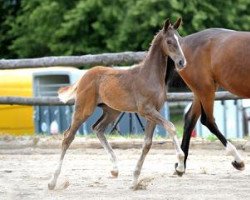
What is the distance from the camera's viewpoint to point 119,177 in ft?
30.9

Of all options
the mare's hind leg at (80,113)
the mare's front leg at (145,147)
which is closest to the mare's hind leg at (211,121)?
the mare's front leg at (145,147)

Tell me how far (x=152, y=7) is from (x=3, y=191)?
1863 cm

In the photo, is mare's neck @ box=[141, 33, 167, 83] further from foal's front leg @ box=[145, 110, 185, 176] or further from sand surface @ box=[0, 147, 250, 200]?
sand surface @ box=[0, 147, 250, 200]

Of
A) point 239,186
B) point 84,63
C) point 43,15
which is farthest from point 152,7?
point 239,186

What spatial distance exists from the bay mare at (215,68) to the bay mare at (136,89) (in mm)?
1244

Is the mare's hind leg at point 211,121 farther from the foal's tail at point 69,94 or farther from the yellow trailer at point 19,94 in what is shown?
the yellow trailer at point 19,94

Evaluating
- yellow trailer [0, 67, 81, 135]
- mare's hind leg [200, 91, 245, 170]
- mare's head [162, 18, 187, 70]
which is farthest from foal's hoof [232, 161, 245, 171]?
yellow trailer [0, 67, 81, 135]

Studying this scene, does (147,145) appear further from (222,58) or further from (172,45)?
(222,58)

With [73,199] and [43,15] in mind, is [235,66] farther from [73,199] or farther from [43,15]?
[43,15]

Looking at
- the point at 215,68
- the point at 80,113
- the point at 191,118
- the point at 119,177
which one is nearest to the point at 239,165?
the point at 191,118

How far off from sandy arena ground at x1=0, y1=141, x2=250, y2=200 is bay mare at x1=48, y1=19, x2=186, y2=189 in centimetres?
27

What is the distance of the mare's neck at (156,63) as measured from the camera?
8.41 m

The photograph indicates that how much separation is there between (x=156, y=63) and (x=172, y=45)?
0.30 metres

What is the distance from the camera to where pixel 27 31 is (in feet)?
101
